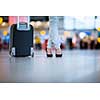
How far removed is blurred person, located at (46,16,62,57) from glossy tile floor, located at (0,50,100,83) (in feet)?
0.26

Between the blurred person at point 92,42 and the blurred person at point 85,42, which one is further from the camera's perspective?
the blurred person at point 85,42

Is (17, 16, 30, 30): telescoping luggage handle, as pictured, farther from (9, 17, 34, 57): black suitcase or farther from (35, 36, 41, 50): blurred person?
(35, 36, 41, 50): blurred person

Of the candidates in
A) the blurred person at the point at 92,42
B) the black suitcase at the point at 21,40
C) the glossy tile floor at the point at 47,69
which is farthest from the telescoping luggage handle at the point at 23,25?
the blurred person at the point at 92,42

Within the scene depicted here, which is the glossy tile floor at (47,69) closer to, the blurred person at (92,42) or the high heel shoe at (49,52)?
the high heel shoe at (49,52)

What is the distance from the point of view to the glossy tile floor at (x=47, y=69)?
4.20m

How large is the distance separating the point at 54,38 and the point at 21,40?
403mm

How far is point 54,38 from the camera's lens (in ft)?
14.1

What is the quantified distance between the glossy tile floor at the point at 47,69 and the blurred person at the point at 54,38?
8cm

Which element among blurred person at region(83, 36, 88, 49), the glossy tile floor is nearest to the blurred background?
the glossy tile floor

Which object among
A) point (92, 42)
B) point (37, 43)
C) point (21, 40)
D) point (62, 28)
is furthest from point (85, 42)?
point (21, 40)

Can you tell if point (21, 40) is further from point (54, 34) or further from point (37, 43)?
point (54, 34)
